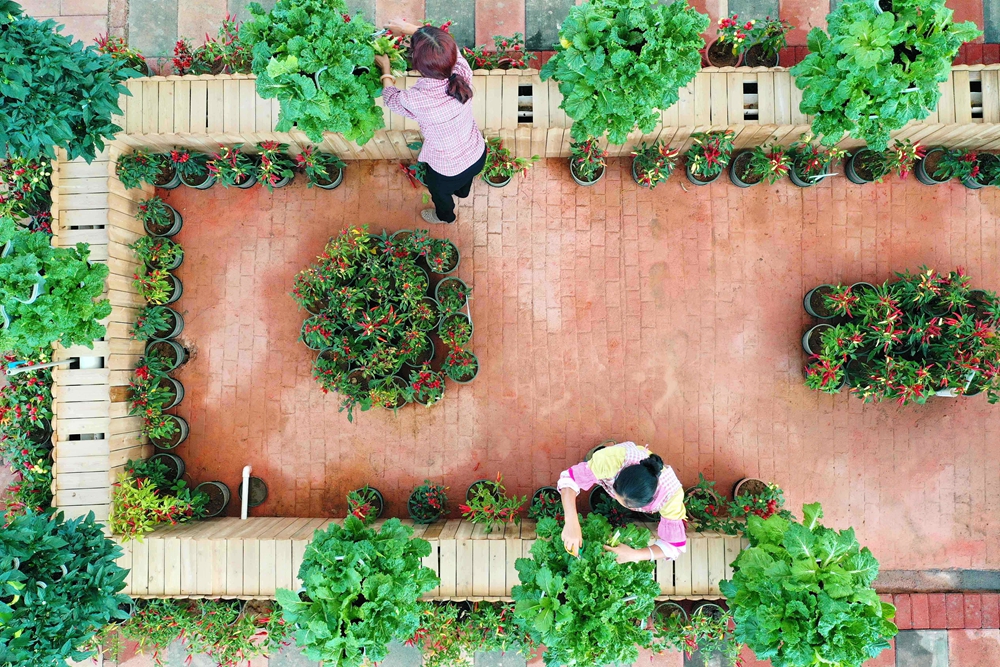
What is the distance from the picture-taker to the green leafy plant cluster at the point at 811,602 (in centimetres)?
353

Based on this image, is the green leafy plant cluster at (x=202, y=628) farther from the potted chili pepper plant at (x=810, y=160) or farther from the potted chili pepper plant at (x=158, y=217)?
the potted chili pepper plant at (x=810, y=160)

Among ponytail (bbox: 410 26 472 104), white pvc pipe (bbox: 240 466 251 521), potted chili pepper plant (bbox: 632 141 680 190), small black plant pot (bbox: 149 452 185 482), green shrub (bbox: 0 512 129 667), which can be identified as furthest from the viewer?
small black plant pot (bbox: 149 452 185 482)

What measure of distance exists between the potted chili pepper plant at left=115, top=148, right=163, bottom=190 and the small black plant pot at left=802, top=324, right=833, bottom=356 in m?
5.94

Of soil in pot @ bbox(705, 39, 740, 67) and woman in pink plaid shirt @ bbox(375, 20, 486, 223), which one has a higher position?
soil in pot @ bbox(705, 39, 740, 67)

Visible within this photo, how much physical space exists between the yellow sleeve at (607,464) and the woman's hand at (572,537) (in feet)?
1.27

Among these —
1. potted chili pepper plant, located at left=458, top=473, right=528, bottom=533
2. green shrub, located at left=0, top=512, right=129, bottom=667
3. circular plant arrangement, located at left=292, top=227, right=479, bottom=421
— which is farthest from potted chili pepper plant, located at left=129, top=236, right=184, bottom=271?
potted chili pepper plant, located at left=458, top=473, right=528, bottom=533

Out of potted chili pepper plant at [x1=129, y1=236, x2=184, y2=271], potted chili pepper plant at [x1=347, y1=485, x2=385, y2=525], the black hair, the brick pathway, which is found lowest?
potted chili pepper plant at [x1=347, y1=485, x2=385, y2=525]

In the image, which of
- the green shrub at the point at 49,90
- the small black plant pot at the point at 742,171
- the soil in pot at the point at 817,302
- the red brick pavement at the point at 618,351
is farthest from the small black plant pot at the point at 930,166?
the green shrub at the point at 49,90

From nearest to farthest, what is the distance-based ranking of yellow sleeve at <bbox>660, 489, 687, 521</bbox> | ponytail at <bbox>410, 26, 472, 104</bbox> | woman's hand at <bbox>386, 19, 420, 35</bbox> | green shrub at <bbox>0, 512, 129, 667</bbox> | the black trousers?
ponytail at <bbox>410, 26, 472, 104</bbox> < green shrub at <bbox>0, 512, 129, 667</bbox> < woman's hand at <bbox>386, 19, 420, 35</bbox> < yellow sleeve at <bbox>660, 489, 687, 521</bbox> < the black trousers

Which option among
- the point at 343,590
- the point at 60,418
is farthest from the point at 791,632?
the point at 60,418

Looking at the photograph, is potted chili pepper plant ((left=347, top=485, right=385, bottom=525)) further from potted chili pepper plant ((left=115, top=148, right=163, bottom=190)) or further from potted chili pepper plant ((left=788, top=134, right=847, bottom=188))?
potted chili pepper plant ((left=788, top=134, right=847, bottom=188))

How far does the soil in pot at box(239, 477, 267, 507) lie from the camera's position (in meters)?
5.39

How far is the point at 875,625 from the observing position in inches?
140

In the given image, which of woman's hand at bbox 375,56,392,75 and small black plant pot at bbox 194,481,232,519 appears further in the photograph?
small black plant pot at bbox 194,481,232,519
